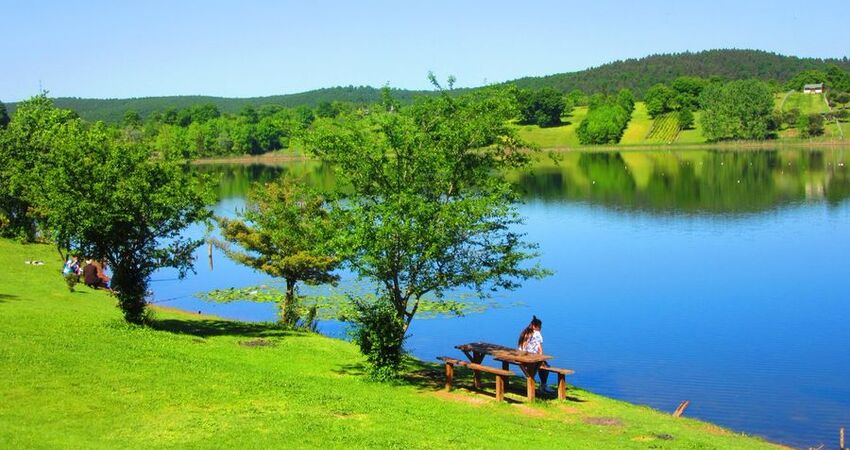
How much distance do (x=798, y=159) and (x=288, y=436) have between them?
140481 millimetres

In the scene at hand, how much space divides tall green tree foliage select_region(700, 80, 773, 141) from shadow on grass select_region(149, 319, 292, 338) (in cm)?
16891

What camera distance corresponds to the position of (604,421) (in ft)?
71.5

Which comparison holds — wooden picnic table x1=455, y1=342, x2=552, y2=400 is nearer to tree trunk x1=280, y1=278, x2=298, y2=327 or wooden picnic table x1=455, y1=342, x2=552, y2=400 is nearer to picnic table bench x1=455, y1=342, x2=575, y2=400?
picnic table bench x1=455, y1=342, x2=575, y2=400

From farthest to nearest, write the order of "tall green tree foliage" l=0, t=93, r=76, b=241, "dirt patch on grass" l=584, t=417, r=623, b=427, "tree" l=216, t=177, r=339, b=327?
"tall green tree foliage" l=0, t=93, r=76, b=241 → "tree" l=216, t=177, r=339, b=327 → "dirt patch on grass" l=584, t=417, r=623, b=427

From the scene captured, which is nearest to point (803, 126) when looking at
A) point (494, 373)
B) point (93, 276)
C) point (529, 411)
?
point (93, 276)

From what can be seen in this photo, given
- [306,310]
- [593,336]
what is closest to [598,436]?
[593,336]

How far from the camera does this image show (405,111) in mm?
25031

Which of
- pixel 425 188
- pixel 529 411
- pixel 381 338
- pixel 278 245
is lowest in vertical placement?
pixel 529 411

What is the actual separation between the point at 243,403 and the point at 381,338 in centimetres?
595

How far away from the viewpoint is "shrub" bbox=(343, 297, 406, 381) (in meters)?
24.0

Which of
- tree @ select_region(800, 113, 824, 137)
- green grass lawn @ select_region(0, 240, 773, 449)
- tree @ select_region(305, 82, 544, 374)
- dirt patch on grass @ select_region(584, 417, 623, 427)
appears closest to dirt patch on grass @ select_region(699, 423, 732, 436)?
green grass lawn @ select_region(0, 240, 773, 449)

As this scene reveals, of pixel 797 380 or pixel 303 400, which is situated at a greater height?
pixel 303 400

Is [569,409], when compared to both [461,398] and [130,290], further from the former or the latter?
[130,290]

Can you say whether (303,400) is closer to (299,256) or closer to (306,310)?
(299,256)
